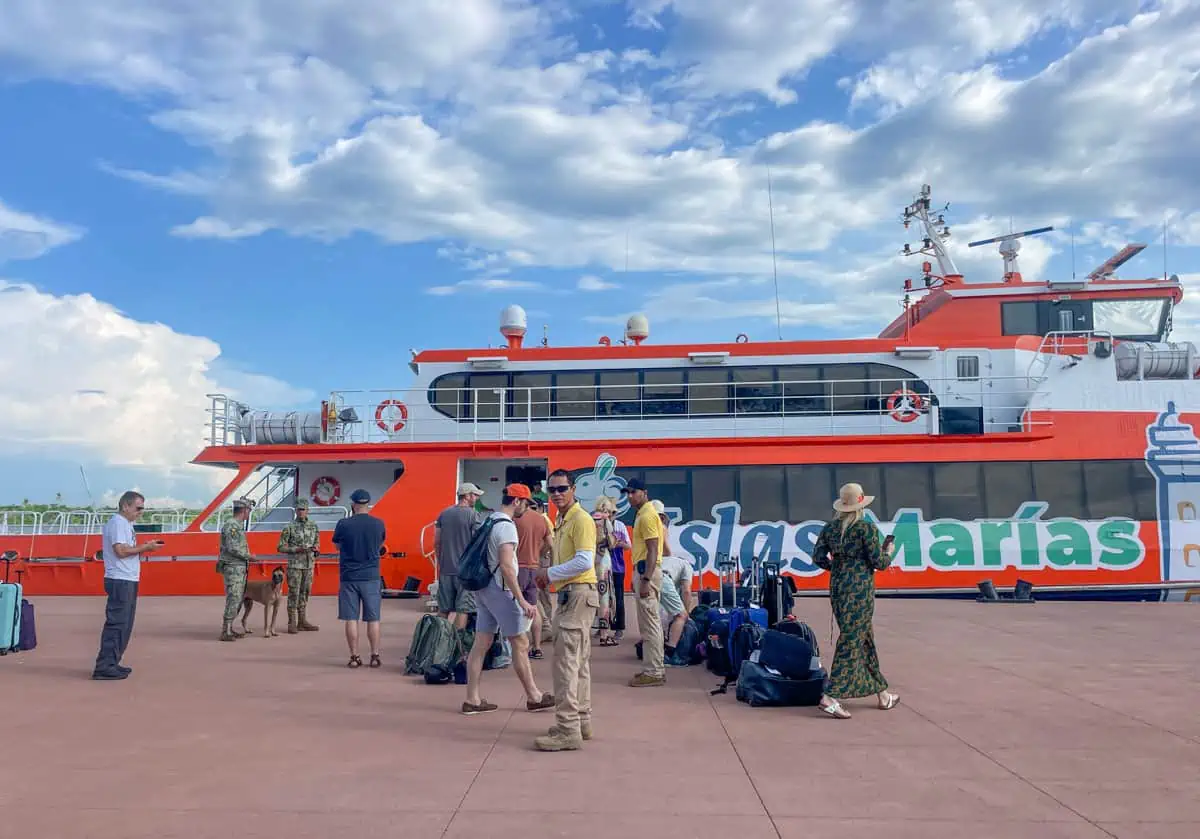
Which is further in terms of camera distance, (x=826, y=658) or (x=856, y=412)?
(x=856, y=412)

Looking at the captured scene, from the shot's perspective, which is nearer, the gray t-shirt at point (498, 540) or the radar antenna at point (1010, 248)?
the gray t-shirt at point (498, 540)

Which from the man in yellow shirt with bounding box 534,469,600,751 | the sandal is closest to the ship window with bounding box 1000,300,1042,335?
the sandal

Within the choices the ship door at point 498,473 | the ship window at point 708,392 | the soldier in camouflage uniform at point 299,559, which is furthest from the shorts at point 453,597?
the ship window at point 708,392

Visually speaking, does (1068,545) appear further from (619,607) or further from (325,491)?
(325,491)

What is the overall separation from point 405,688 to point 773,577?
3.50m

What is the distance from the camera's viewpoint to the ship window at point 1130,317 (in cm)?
1539

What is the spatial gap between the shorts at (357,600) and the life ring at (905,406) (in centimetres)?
962

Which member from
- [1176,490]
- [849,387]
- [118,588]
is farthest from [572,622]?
[1176,490]

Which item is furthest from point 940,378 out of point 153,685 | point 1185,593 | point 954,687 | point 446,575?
point 153,685

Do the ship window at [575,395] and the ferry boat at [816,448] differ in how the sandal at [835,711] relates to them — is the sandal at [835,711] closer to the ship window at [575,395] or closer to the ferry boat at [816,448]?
the ferry boat at [816,448]

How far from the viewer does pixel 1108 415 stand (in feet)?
45.9

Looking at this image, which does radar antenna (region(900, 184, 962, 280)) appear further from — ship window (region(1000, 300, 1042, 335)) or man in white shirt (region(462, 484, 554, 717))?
man in white shirt (region(462, 484, 554, 717))

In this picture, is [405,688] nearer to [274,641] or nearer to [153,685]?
[153,685]

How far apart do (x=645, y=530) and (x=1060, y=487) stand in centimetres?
936
